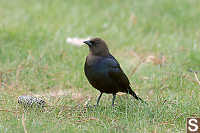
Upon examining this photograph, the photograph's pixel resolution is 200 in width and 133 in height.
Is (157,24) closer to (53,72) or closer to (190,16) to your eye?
(190,16)

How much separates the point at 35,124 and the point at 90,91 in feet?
6.29

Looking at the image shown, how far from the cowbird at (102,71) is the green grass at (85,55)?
217 millimetres

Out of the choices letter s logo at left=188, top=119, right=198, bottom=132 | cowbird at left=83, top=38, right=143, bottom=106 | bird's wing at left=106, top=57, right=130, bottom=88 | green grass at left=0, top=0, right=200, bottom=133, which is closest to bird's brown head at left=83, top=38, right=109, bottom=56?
cowbird at left=83, top=38, right=143, bottom=106

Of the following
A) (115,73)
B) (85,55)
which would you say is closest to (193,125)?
(115,73)

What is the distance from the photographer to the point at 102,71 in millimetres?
4863

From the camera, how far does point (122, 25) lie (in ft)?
27.6

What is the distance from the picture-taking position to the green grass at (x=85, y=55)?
4.34m

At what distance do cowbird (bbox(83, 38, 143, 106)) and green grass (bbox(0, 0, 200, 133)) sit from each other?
0.22 m

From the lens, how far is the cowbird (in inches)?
191

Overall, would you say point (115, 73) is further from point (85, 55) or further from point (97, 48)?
point (85, 55)

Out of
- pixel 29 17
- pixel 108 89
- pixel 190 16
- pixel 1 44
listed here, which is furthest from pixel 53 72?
pixel 190 16

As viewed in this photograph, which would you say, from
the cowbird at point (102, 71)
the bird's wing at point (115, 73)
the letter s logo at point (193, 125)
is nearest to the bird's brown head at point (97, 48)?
the cowbird at point (102, 71)

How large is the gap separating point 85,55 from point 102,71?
6.67 feet

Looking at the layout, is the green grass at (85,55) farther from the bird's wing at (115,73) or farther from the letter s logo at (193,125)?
the bird's wing at (115,73)
